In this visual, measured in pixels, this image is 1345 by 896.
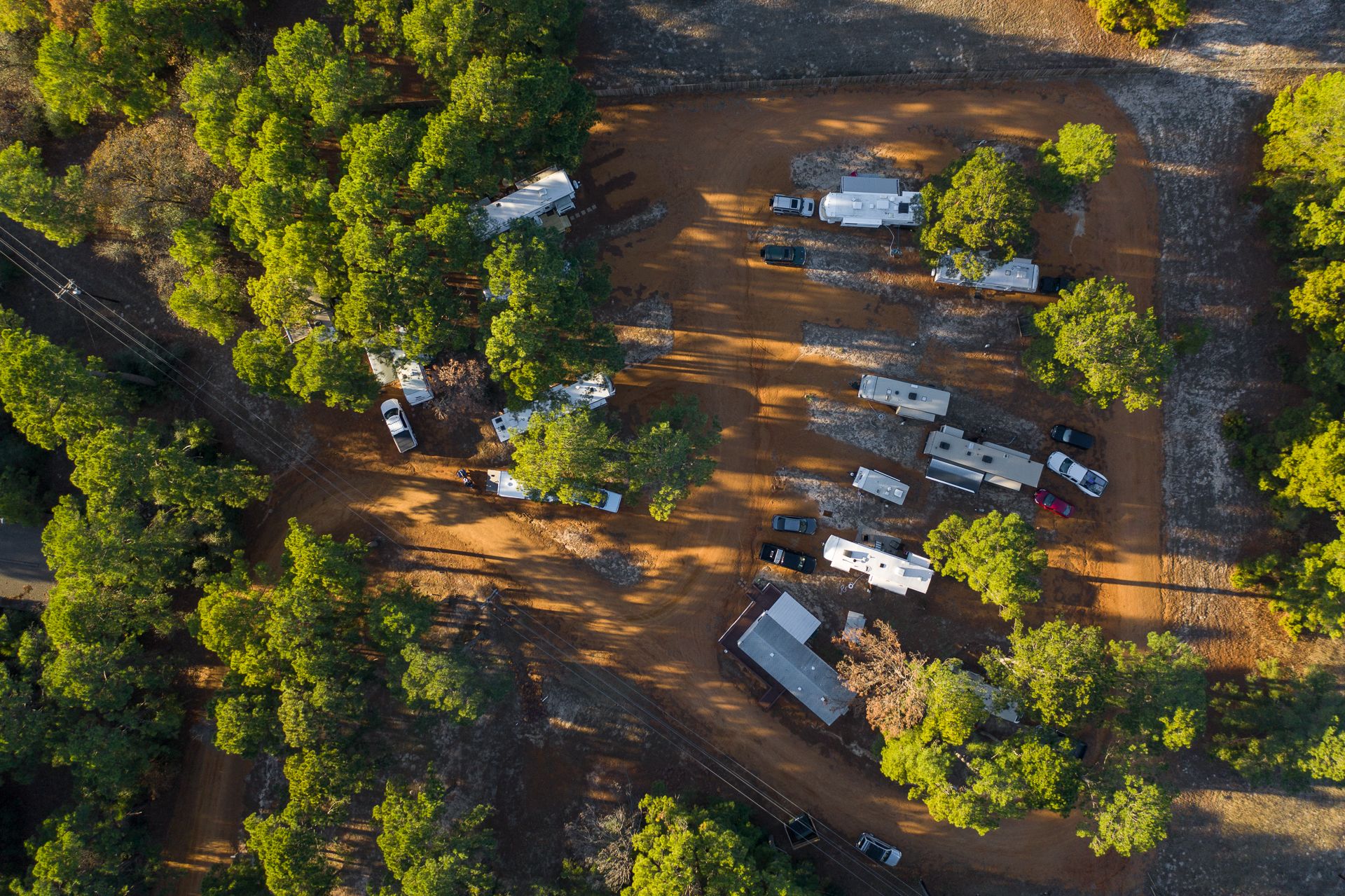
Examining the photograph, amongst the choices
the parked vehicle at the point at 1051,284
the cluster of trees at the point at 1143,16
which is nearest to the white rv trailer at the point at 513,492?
the parked vehicle at the point at 1051,284

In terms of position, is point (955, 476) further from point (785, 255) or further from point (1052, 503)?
point (785, 255)

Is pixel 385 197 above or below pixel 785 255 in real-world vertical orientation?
above

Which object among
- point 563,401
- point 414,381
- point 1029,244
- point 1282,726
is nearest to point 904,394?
point 1029,244

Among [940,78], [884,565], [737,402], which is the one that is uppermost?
[940,78]

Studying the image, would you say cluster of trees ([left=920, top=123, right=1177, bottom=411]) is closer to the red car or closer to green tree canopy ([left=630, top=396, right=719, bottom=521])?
the red car

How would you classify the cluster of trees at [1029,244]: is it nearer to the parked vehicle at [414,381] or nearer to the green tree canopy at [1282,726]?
the green tree canopy at [1282,726]

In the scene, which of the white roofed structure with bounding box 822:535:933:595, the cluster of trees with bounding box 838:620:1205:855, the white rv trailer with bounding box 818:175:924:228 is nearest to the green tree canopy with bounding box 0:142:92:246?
the white rv trailer with bounding box 818:175:924:228
